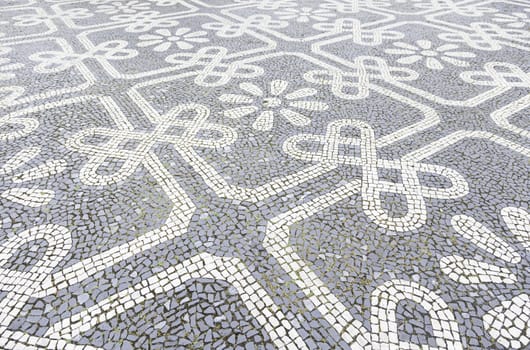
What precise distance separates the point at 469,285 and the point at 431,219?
1.20 feet

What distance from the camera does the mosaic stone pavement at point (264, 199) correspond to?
1315 millimetres

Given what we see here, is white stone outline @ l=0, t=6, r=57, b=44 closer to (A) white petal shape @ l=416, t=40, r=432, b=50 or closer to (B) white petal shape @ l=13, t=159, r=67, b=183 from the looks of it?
(B) white petal shape @ l=13, t=159, r=67, b=183

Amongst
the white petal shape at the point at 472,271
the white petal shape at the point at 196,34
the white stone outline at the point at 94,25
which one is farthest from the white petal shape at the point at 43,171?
the white stone outline at the point at 94,25

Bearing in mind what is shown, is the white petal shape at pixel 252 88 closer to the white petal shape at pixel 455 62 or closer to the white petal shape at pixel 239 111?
the white petal shape at pixel 239 111

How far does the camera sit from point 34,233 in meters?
1.63

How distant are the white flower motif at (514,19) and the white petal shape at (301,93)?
314cm

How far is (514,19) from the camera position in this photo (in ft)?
15.6

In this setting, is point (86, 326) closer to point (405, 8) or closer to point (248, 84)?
point (248, 84)

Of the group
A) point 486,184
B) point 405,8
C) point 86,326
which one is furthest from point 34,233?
point 405,8

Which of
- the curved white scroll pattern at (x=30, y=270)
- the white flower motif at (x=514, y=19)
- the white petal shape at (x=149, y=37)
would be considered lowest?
the white flower motif at (x=514, y=19)

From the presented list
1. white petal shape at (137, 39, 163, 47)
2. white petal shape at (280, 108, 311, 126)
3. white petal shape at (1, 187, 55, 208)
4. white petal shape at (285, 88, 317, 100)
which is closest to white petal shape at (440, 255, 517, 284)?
white petal shape at (280, 108, 311, 126)

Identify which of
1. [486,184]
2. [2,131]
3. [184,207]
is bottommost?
[486,184]

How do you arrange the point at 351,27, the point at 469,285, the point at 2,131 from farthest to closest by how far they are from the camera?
1. the point at 351,27
2. the point at 2,131
3. the point at 469,285

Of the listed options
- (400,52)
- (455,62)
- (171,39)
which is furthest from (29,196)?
(455,62)
